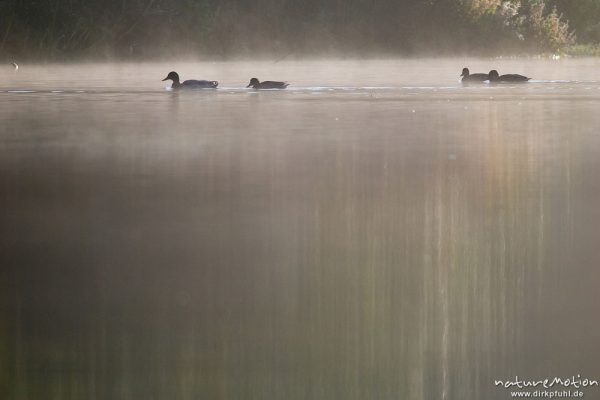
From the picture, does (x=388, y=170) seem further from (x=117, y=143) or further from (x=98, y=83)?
(x=98, y=83)

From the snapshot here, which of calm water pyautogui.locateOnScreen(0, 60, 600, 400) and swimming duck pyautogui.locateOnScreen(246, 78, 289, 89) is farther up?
swimming duck pyautogui.locateOnScreen(246, 78, 289, 89)

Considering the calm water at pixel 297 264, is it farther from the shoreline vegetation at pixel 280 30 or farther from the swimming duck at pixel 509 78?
the shoreline vegetation at pixel 280 30

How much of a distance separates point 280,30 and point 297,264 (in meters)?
29.7

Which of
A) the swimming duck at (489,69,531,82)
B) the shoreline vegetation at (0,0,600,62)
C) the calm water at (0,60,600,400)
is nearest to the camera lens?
the calm water at (0,60,600,400)

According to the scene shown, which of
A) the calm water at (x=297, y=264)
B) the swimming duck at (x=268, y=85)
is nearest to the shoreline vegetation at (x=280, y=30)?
the swimming duck at (x=268, y=85)

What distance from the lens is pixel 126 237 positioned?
564 centimetres

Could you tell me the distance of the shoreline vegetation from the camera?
2816cm

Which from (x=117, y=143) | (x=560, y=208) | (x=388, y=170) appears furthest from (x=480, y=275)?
(x=117, y=143)

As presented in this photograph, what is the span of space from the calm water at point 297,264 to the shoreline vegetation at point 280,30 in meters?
18.2

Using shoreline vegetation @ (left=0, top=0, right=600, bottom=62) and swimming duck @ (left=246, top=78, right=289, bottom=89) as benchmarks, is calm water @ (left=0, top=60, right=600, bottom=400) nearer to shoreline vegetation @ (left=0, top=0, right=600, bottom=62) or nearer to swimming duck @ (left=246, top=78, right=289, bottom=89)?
swimming duck @ (left=246, top=78, right=289, bottom=89)

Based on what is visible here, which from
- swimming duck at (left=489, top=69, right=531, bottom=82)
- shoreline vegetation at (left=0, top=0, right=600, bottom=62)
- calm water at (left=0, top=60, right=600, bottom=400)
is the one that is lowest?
calm water at (left=0, top=60, right=600, bottom=400)

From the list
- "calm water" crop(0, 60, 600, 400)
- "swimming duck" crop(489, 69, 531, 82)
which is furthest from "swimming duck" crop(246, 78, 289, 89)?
"calm water" crop(0, 60, 600, 400)

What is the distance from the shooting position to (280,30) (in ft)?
113

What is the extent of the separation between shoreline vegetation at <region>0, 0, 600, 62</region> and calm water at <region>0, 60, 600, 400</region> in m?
18.2
